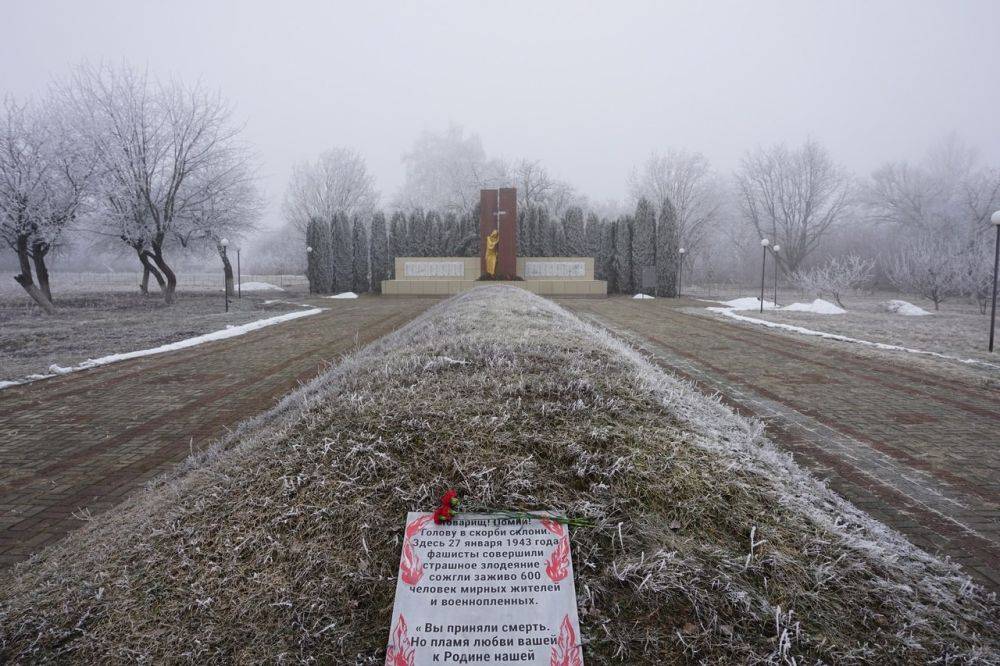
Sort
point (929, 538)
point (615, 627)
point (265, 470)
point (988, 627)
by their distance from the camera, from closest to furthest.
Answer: point (615, 627)
point (988, 627)
point (265, 470)
point (929, 538)

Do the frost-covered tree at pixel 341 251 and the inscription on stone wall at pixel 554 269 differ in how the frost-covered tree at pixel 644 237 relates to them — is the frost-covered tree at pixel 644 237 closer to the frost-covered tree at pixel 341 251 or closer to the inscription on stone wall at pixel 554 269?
the inscription on stone wall at pixel 554 269

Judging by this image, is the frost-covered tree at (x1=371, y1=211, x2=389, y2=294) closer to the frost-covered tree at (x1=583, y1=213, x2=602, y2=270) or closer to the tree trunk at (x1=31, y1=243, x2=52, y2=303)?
the frost-covered tree at (x1=583, y1=213, x2=602, y2=270)

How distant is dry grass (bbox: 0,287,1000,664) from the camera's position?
1.87 metres

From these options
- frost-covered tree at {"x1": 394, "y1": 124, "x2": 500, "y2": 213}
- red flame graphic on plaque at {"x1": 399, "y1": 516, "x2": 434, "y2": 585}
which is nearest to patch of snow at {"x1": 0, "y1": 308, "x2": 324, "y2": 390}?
red flame graphic on plaque at {"x1": 399, "y1": 516, "x2": 434, "y2": 585}

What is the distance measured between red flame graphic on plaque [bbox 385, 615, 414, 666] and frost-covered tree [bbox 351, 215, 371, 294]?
110ft

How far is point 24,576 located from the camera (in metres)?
2.49

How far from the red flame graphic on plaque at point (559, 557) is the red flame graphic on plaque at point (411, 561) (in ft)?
1.49

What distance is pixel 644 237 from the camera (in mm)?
32906

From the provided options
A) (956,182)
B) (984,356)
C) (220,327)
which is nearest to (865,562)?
(984,356)

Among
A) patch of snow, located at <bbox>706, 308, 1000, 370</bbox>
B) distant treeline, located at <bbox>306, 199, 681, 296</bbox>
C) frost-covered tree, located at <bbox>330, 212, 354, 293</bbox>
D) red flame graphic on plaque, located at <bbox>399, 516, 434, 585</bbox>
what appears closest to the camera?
red flame graphic on plaque, located at <bbox>399, 516, 434, 585</bbox>

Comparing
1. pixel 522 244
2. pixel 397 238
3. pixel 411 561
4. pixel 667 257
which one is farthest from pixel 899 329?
pixel 397 238

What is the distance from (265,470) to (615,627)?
1.66m

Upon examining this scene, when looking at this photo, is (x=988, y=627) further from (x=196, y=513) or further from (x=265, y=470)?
(x=196, y=513)

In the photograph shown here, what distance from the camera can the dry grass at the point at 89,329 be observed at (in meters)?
9.09
